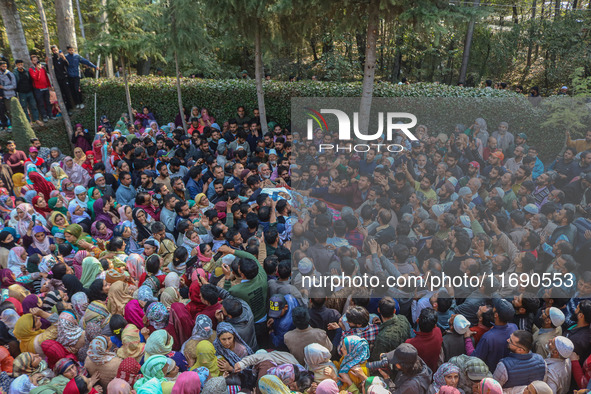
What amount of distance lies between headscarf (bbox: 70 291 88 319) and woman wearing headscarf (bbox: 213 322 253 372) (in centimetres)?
169

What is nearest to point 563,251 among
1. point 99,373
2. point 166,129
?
point 99,373

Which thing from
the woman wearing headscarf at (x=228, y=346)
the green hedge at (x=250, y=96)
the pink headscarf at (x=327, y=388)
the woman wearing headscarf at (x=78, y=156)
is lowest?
the woman wearing headscarf at (x=228, y=346)

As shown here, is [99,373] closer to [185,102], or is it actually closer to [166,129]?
[166,129]

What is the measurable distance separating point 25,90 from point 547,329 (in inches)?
520

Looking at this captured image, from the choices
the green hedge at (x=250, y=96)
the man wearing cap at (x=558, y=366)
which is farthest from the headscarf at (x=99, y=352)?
the green hedge at (x=250, y=96)

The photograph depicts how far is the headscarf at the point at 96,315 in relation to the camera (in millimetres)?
4508

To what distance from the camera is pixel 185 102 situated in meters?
12.8

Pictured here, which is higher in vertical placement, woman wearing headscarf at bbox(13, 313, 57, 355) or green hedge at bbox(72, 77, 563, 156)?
green hedge at bbox(72, 77, 563, 156)

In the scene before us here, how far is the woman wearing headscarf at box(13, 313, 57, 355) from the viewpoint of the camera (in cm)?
426

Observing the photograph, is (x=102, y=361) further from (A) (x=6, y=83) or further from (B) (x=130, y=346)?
(A) (x=6, y=83)

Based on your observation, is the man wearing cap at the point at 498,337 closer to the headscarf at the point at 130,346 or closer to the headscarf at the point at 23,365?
the headscarf at the point at 130,346

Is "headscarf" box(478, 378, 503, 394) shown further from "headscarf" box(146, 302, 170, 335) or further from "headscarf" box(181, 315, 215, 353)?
"headscarf" box(146, 302, 170, 335)

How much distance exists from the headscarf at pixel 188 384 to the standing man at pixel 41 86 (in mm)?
11623

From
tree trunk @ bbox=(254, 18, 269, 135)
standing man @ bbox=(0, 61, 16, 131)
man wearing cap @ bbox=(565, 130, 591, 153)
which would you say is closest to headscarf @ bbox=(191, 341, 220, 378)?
tree trunk @ bbox=(254, 18, 269, 135)
